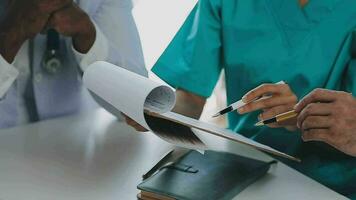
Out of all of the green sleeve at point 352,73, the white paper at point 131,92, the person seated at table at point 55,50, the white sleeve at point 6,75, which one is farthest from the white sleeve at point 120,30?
the green sleeve at point 352,73

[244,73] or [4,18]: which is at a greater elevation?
[4,18]

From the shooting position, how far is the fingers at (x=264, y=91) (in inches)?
39.0

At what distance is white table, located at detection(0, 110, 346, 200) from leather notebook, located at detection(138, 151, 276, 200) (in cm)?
3

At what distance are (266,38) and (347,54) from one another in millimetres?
170

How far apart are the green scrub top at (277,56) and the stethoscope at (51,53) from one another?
0.23 m

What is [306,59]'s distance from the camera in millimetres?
1163

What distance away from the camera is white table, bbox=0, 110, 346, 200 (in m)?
0.96

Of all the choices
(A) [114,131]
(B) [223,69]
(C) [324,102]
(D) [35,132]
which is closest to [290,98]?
(C) [324,102]

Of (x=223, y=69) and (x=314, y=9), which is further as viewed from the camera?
(x=223, y=69)

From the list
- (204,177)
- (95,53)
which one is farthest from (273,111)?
(95,53)

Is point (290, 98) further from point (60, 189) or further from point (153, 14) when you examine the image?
point (153, 14)

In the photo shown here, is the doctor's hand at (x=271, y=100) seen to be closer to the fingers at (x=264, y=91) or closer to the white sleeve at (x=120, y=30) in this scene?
the fingers at (x=264, y=91)

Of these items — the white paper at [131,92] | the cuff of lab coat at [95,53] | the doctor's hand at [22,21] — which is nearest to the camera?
the white paper at [131,92]

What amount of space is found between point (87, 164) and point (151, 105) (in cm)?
25
